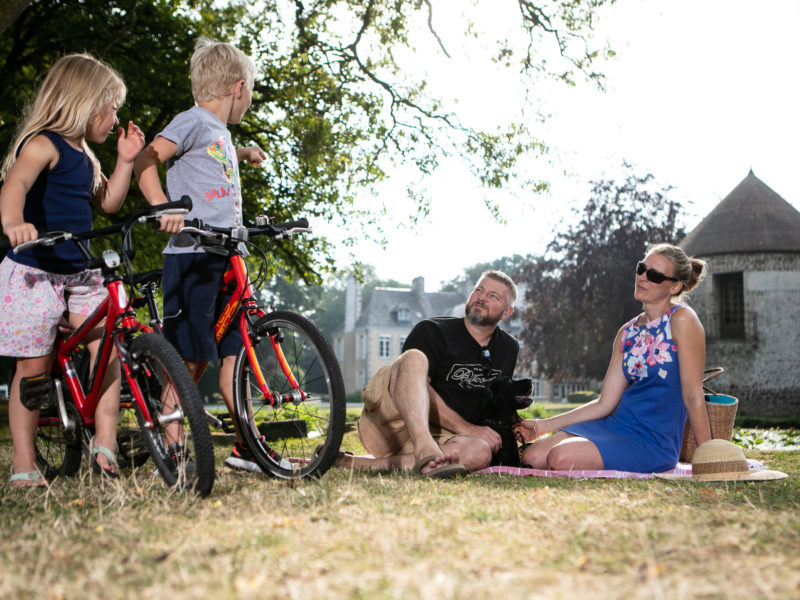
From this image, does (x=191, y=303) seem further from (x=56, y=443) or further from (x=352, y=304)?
(x=352, y=304)

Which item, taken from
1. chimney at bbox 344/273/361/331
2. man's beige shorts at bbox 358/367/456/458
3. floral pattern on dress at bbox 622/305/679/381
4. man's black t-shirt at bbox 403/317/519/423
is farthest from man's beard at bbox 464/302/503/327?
chimney at bbox 344/273/361/331

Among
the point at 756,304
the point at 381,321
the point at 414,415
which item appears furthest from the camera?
the point at 381,321

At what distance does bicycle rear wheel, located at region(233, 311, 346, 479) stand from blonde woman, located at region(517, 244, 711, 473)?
1.62 m

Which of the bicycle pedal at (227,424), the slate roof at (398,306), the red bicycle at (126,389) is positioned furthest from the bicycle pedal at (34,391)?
the slate roof at (398,306)

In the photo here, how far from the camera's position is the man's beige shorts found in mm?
Result: 4383

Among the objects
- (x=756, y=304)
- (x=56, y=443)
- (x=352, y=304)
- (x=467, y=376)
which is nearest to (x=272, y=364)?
(x=467, y=376)

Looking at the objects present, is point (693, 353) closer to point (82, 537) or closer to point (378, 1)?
point (82, 537)

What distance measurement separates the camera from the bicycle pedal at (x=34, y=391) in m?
3.62

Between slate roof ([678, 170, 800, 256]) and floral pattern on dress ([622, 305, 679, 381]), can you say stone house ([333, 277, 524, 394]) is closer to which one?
slate roof ([678, 170, 800, 256])

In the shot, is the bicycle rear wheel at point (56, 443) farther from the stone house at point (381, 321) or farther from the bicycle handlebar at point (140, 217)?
the stone house at point (381, 321)

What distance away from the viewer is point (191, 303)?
12.4 ft

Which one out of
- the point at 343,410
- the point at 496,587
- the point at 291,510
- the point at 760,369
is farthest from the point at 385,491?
the point at 760,369

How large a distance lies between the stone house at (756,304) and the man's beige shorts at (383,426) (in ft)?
68.4

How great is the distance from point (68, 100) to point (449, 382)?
263 centimetres
